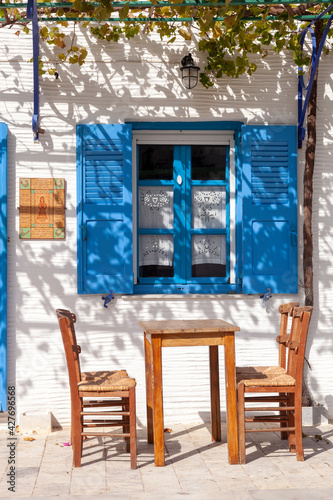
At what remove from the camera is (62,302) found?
5.95 metres

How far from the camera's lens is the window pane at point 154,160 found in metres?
6.21

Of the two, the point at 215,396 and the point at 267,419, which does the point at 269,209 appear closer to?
the point at 215,396

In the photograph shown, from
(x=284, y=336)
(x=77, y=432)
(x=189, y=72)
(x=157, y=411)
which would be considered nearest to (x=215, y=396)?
(x=284, y=336)

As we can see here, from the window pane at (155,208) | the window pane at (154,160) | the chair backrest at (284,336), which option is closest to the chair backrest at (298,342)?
the chair backrest at (284,336)

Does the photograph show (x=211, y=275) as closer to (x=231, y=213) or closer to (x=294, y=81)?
(x=231, y=213)

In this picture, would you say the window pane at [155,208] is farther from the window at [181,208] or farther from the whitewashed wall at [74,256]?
the whitewashed wall at [74,256]

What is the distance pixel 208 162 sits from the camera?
20.5 feet

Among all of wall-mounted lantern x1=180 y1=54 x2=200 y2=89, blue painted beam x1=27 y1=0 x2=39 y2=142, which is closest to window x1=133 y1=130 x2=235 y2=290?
wall-mounted lantern x1=180 y1=54 x2=200 y2=89

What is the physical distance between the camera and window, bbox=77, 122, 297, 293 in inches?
234

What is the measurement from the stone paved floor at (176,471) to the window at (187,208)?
1.36 m

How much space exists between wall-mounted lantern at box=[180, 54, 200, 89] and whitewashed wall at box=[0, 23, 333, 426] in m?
0.08

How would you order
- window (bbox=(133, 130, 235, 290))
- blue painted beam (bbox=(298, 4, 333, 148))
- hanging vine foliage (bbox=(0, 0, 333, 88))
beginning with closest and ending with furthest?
hanging vine foliage (bbox=(0, 0, 333, 88))
blue painted beam (bbox=(298, 4, 333, 148))
window (bbox=(133, 130, 235, 290))

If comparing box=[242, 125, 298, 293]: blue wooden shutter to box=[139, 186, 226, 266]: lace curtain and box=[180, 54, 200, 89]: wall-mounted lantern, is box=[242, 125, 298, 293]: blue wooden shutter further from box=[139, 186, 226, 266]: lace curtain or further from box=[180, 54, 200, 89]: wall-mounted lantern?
box=[180, 54, 200, 89]: wall-mounted lantern

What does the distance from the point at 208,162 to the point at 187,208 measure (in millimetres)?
467
